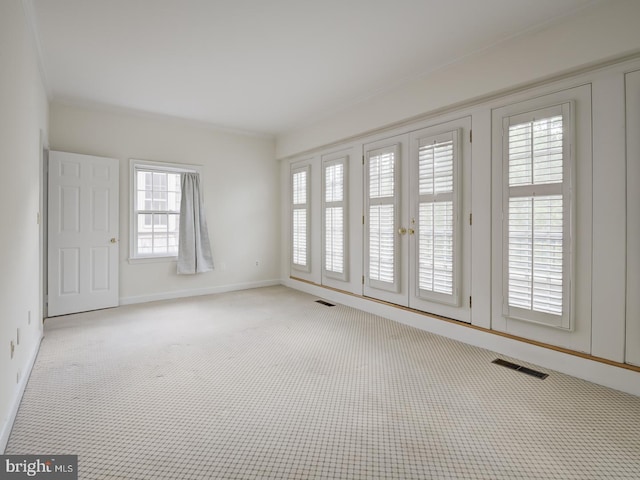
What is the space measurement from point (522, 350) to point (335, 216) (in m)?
2.88

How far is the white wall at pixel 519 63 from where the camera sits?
7.56 ft

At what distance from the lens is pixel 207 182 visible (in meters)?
5.45

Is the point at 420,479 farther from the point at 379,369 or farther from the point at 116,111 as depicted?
the point at 116,111

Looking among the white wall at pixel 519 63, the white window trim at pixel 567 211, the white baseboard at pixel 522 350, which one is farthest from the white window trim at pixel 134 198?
the white window trim at pixel 567 211

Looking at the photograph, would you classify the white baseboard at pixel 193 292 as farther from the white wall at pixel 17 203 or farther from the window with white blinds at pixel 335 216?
the white wall at pixel 17 203

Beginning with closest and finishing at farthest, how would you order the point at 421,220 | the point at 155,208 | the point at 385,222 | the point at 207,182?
1. the point at 421,220
2. the point at 385,222
3. the point at 155,208
4. the point at 207,182

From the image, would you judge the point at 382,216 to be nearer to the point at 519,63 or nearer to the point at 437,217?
the point at 437,217

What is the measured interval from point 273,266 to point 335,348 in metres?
3.30

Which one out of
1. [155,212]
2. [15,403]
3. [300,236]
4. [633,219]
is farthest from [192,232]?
[633,219]

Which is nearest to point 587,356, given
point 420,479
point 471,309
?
point 471,309

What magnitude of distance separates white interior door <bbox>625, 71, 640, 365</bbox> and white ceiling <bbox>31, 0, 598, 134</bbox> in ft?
2.52

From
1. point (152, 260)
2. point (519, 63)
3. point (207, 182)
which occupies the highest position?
point (519, 63)

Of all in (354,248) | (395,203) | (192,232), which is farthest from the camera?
(192,232)

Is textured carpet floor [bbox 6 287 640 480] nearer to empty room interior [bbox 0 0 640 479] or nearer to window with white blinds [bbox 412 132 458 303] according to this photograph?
empty room interior [bbox 0 0 640 479]
